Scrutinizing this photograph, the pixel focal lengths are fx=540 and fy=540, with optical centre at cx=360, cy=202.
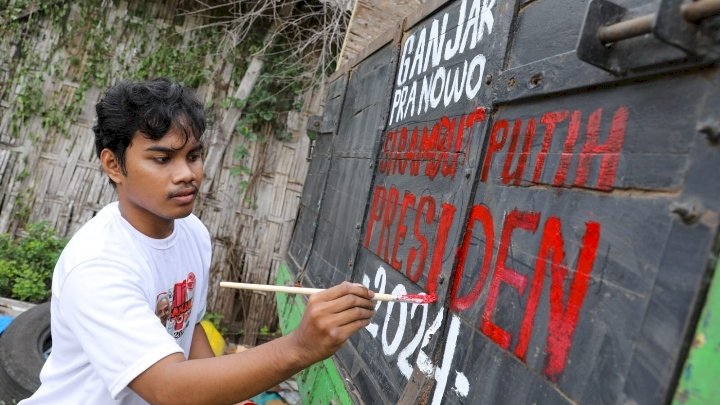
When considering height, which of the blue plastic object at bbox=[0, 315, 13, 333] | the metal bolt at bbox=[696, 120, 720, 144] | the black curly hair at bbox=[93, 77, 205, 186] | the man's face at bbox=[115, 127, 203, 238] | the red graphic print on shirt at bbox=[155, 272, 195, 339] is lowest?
the blue plastic object at bbox=[0, 315, 13, 333]

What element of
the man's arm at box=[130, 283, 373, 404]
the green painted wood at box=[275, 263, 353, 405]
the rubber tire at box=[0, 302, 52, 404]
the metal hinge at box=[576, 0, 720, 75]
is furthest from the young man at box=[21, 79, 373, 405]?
the rubber tire at box=[0, 302, 52, 404]

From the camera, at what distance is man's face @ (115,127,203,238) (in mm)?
1631

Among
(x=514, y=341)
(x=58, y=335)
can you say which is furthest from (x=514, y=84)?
(x=58, y=335)

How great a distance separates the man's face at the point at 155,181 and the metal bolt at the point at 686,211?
1314 mm

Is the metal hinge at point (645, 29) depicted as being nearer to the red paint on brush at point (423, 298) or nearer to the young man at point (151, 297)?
the young man at point (151, 297)

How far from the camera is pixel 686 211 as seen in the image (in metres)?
0.86

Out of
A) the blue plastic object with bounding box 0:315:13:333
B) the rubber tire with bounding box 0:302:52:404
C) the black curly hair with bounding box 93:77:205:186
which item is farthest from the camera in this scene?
the blue plastic object with bounding box 0:315:13:333

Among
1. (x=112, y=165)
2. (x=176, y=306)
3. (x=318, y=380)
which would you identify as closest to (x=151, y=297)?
(x=176, y=306)

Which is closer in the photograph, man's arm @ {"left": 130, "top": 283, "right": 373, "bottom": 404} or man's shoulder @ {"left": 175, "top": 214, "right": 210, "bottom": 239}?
man's arm @ {"left": 130, "top": 283, "right": 373, "bottom": 404}

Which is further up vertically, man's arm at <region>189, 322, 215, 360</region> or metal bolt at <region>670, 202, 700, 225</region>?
metal bolt at <region>670, 202, 700, 225</region>

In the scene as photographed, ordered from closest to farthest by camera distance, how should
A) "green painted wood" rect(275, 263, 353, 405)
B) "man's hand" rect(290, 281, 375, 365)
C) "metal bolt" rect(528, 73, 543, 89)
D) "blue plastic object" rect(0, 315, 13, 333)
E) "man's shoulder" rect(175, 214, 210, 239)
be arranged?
"man's hand" rect(290, 281, 375, 365)
"metal bolt" rect(528, 73, 543, 89)
"man's shoulder" rect(175, 214, 210, 239)
"green painted wood" rect(275, 263, 353, 405)
"blue plastic object" rect(0, 315, 13, 333)

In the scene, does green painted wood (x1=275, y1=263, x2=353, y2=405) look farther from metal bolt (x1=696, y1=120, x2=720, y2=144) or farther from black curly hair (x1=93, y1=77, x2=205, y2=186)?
metal bolt (x1=696, y1=120, x2=720, y2=144)

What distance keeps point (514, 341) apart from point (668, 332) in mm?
442

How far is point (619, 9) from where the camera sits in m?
1.05
